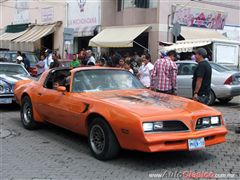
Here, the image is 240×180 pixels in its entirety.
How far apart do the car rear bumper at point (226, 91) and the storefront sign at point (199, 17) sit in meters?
12.6

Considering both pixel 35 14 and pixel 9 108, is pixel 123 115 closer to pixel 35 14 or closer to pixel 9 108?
pixel 9 108

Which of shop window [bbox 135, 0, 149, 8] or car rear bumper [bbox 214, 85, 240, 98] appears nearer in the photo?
car rear bumper [bbox 214, 85, 240, 98]

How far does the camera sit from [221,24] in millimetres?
27547

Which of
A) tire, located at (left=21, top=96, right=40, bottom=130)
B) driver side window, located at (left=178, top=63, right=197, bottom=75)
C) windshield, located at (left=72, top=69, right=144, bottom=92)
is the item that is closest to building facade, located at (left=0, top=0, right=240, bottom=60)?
driver side window, located at (left=178, top=63, right=197, bottom=75)

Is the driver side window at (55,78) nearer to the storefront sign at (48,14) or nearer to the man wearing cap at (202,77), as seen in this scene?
the man wearing cap at (202,77)

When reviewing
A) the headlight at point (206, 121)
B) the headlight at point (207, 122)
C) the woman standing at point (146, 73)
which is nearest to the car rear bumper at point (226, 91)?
the woman standing at point (146, 73)

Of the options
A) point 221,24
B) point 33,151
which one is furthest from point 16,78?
point 221,24

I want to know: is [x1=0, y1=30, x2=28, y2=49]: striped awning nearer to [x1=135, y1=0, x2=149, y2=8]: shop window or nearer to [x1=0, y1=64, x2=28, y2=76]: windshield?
[x1=135, y1=0, x2=149, y2=8]: shop window

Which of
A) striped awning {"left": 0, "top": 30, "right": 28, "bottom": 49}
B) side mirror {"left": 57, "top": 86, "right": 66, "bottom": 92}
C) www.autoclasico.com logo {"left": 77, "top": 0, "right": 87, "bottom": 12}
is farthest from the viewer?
striped awning {"left": 0, "top": 30, "right": 28, "bottom": 49}

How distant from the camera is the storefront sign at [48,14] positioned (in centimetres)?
3212

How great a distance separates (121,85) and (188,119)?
1.98 metres

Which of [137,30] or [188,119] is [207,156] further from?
[137,30]

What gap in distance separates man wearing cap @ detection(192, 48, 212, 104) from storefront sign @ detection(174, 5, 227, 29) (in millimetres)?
17501

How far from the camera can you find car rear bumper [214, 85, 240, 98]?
12477 mm
